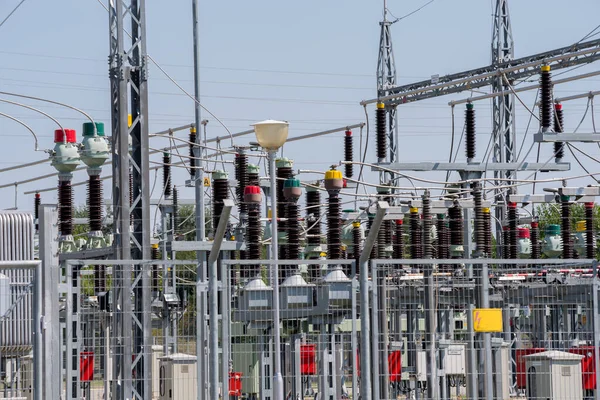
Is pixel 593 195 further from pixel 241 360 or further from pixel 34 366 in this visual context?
pixel 34 366

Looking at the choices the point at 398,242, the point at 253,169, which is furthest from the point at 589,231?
the point at 253,169

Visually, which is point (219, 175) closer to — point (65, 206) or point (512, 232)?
point (65, 206)

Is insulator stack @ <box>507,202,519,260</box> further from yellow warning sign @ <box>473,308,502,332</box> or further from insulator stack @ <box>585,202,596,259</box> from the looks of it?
yellow warning sign @ <box>473,308,502,332</box>

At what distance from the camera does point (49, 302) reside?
263 inches

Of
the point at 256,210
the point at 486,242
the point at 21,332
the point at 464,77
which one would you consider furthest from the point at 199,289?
the point at 464,77

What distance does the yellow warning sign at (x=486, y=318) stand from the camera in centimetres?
782

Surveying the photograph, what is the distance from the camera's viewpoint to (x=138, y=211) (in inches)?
408

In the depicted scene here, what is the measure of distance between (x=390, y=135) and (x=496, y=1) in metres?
3.41

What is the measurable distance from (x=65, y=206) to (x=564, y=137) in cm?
570

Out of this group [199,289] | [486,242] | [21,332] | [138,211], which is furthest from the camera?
[486,242]

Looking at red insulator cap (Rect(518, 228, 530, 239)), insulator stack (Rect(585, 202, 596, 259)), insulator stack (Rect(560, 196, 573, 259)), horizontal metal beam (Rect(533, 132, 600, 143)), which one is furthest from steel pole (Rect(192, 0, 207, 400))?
red insulator cap (Rect(518, 228, 530, 239))

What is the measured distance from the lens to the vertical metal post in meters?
6.62

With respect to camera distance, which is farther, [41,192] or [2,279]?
[41,192]

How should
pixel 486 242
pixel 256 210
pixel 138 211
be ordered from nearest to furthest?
pixel 138 211
pixel 256 210
pixel 486 242
